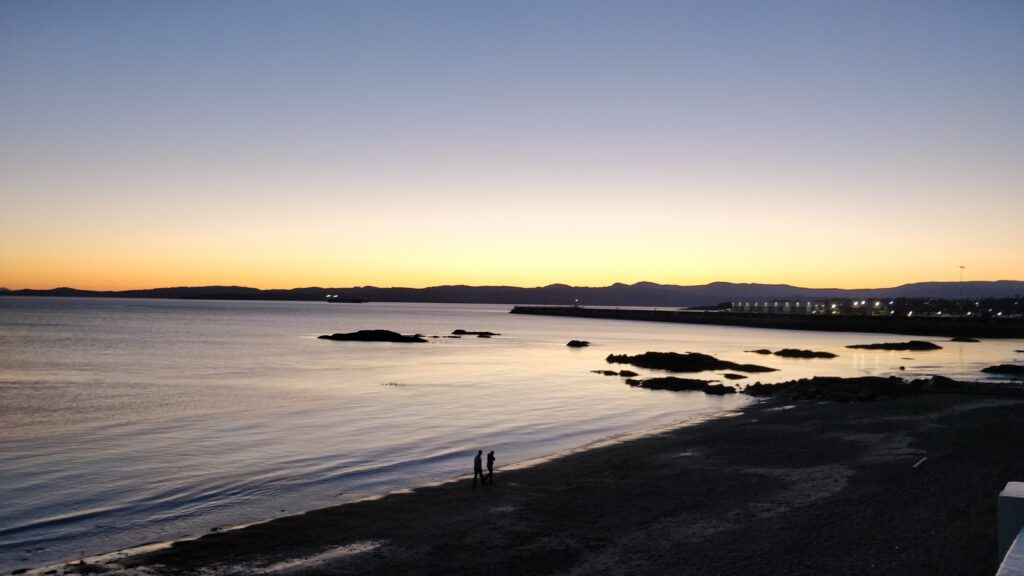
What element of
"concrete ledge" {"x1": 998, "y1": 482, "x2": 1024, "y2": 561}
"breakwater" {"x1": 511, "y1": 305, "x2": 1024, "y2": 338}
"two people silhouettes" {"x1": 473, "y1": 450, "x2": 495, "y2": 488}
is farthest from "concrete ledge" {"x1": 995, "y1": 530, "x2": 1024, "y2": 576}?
"breakwater" {"x1": 511, "y1": 305, "x2": 1024, "y2": 338}

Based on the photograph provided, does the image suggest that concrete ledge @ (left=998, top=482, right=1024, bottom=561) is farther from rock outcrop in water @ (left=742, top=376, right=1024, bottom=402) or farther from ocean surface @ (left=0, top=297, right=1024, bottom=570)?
rock outcrop in water @ (left=742, top=376, right=1024, bottom=402)

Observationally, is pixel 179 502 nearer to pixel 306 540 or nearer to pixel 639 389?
pixel 306 540

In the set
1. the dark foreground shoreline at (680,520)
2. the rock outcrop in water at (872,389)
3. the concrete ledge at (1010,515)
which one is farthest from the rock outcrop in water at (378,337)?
the concrete ledge at (1010,515)

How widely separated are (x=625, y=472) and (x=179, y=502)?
12621 millimetres

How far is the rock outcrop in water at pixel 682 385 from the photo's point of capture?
4465cm

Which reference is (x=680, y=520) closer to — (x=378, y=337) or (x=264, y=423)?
(x=264, y=423)

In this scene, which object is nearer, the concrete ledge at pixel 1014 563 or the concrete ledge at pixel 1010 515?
the concrete ledge at pixel 1014 563

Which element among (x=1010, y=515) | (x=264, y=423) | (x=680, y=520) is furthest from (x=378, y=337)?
(x=1010, y=515)

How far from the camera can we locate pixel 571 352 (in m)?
83.8

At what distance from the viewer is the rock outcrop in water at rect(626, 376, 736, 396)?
146ft

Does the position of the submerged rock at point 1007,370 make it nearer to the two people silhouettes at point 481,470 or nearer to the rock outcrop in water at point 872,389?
the rock outcrop in water at point 872,389

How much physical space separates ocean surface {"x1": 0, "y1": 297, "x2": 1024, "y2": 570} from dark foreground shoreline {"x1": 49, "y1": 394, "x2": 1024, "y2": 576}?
2.46 meters

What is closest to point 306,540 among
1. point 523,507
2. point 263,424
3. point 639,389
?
point 523,507

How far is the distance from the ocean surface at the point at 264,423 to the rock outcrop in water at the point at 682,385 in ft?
4.81
